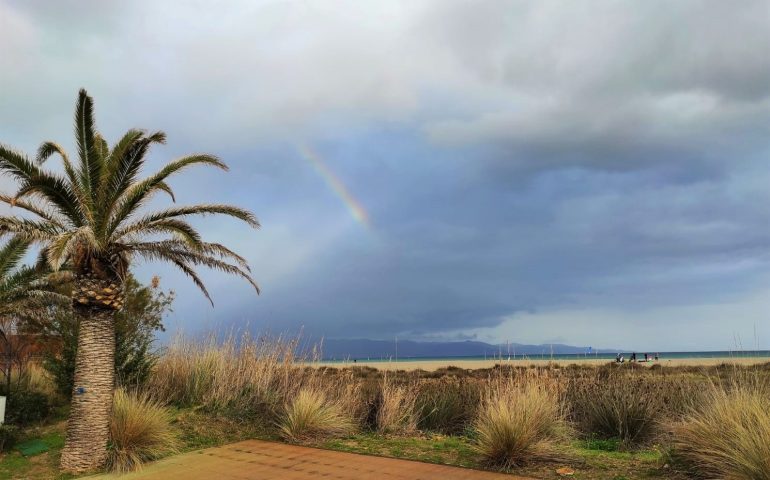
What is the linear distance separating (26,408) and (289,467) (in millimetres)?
8486

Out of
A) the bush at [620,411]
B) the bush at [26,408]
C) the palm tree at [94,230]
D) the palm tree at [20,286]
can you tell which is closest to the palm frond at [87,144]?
the palm tree at [94,230]

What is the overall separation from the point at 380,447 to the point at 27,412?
908cm

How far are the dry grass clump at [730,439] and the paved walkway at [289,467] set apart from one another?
2.33 metres

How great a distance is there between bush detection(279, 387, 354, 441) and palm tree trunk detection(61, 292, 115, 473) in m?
3.33

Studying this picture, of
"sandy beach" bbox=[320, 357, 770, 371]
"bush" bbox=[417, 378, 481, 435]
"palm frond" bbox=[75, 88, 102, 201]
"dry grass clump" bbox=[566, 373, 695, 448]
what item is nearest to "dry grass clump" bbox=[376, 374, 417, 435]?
"bush" bbox=[417, 378, 481, 435]

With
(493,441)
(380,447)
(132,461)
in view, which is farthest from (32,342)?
(493,441)

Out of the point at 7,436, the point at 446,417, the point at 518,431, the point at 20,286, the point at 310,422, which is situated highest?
the point at 20,286

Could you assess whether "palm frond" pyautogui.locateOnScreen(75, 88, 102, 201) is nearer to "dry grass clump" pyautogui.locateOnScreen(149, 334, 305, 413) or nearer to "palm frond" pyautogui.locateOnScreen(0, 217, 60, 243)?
"palm frond" pyautogui.locateOnScreen(0, 217, 60, 243)

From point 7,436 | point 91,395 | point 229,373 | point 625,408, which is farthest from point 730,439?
point 7,436

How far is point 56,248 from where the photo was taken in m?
8.53

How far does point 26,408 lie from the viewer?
1321 cm

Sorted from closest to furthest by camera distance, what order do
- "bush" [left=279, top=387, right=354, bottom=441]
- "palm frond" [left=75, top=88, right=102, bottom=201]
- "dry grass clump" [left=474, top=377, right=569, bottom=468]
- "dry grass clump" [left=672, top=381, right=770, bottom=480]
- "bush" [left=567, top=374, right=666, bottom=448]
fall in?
"dry grass clump" [left=672, top=381, right=770, bottom=480], "dry grass clump" [left=474, top=377, right=569, bottom=468], "palm frond" [left=75, top=88, right=102, bottom=201], "bush" [left=567, top=374, right=666, bottom=448], "bush" [left=279, top=387, right=354, bottom=441]

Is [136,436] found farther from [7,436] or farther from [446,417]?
[446,417]

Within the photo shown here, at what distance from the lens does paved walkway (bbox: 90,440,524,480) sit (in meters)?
7.83
